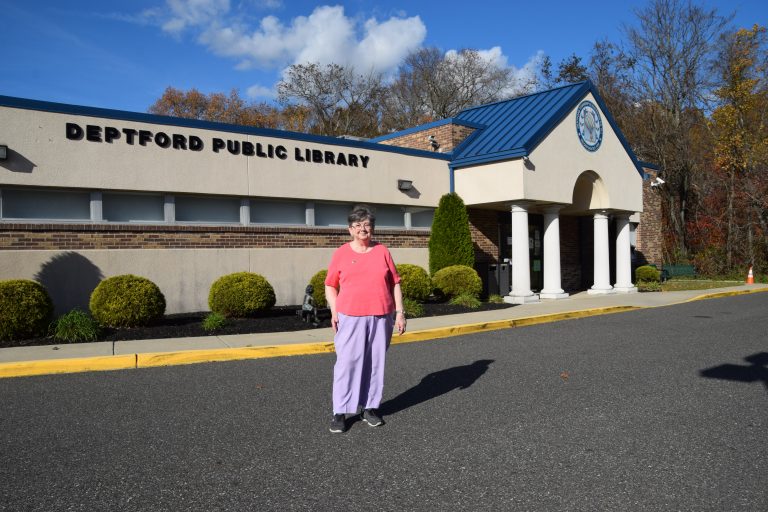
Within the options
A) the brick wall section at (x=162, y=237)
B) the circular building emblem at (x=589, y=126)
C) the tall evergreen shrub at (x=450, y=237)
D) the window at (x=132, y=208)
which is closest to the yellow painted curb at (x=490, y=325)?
the tall evergreen shrub at (x=450, y=237)

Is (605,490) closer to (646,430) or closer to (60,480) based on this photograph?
(646,430)

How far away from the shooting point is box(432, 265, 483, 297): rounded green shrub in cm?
1466

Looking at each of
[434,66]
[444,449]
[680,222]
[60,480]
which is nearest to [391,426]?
[444,449]

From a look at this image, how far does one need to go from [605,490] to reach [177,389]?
14.6 feet

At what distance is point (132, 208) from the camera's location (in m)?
12.1

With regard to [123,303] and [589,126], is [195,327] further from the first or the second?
[589,126]

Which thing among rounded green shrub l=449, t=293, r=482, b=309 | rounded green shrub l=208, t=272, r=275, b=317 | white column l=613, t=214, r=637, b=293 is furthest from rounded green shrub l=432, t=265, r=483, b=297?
white column l=613, t=214, r=637, b=293

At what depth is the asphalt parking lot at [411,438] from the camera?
3588mm

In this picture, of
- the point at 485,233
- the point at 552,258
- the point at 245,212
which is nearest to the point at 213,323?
the point at 245,212

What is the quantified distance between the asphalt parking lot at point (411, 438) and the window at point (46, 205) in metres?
5.19

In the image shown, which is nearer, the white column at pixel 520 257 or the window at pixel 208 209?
the window at pixel 208 209

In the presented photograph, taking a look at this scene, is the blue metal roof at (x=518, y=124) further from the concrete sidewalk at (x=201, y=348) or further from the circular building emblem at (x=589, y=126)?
the concrete sidewalk at (x=201, y=348)

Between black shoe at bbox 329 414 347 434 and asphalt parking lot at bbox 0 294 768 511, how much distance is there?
9 cm

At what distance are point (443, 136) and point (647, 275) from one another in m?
10.0
